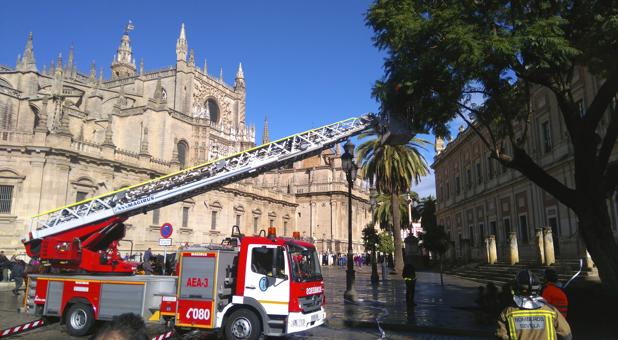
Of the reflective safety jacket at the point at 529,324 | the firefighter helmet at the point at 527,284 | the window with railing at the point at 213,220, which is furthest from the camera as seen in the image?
the window with railing at the point at 213,220

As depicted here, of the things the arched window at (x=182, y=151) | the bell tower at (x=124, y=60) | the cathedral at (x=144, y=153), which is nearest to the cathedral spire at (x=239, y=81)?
the cathedral at (x=144, y=153)

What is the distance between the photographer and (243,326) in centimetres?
917

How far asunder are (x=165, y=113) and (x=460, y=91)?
124ft

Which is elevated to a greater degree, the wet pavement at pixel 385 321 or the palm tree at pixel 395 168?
the palm tree at pixel 395 168

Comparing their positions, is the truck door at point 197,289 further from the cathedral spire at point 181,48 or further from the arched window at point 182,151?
the cathedral spire at point 181,48

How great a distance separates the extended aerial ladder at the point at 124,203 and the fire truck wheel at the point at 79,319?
4.50ft

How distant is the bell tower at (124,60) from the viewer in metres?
73.6

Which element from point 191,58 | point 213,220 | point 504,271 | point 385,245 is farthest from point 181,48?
point 504,271

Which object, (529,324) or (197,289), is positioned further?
(197,289)

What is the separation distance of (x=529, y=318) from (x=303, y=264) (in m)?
6.41

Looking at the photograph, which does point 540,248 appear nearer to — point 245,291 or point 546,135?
point 546,135

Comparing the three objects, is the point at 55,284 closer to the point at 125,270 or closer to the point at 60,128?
the point at 125,270

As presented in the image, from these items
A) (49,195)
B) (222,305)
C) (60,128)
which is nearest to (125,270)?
(222,305)

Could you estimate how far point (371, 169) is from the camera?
31375 mm
